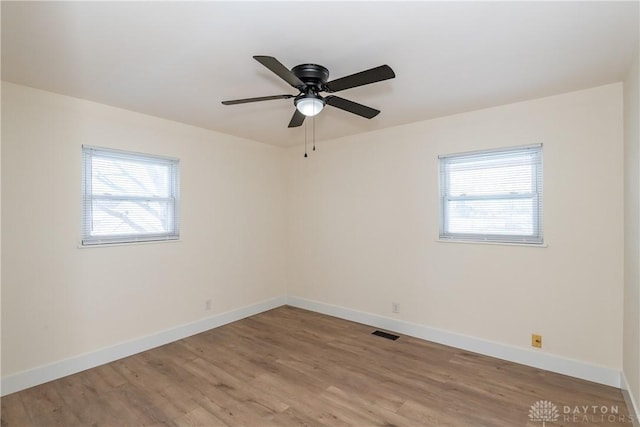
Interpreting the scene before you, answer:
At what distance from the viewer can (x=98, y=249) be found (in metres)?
2.96

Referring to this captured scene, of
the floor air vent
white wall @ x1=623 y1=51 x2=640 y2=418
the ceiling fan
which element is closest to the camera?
the ceiling fan

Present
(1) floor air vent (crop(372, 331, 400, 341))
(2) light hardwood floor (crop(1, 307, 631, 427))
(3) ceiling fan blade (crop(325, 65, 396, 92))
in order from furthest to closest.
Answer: (1) floor air vent (crop(372, 331, 400, 341)) < (2) light hardwood floor (crop(1, 307, 631, 427)) < (3) ceiling fan blade (crop(325, 65, 396, 92))

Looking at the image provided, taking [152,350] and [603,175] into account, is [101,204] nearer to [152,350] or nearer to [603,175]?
[152,350]

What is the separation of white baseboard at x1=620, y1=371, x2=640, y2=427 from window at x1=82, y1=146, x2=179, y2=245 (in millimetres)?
4098

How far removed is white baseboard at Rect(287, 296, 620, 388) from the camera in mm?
2598

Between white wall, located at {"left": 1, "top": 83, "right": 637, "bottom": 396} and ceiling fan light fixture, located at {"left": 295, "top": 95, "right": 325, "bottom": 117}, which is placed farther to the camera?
white wall, located at {"left": 1, "top": 83, "right": 637, "bottom": 396}

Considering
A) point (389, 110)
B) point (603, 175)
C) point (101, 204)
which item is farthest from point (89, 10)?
point (603, 175)

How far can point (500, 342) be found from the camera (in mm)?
3047

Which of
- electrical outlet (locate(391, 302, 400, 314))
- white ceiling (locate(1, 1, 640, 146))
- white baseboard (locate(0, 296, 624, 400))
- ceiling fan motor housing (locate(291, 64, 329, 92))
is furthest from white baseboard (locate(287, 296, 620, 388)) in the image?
ceiling fan motor housing (locate(291, 64, 329, 92))

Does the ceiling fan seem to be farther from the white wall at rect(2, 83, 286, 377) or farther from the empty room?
the white wall at rect(2, 83, 286, 377)

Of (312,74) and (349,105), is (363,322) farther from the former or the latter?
(312,74)

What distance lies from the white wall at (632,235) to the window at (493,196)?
0.61m

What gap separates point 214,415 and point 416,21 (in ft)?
9.23

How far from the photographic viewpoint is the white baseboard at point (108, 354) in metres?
2.49
